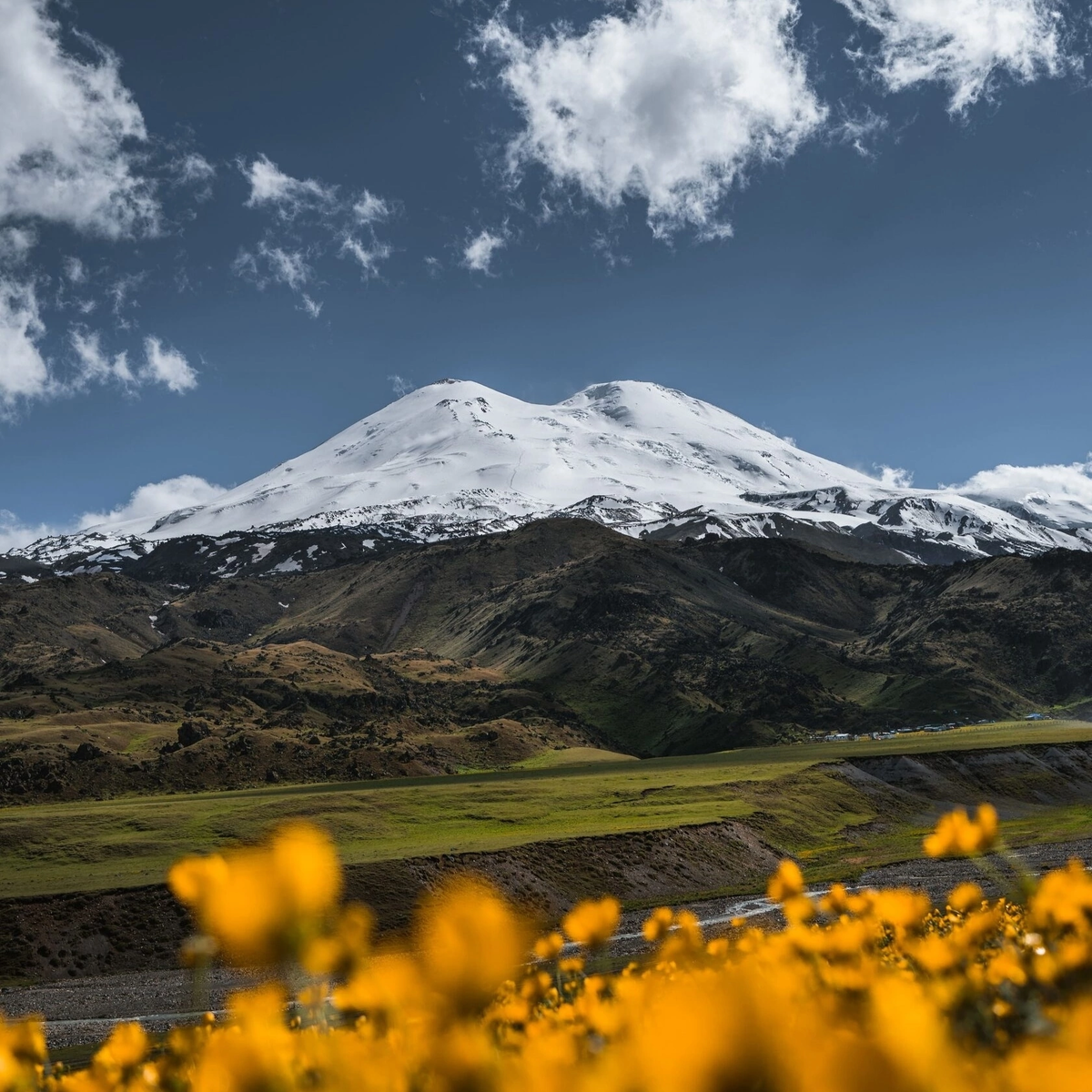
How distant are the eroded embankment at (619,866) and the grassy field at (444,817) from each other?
106 centimetres

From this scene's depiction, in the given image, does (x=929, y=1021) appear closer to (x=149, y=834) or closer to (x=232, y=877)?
(x=232, y=877)

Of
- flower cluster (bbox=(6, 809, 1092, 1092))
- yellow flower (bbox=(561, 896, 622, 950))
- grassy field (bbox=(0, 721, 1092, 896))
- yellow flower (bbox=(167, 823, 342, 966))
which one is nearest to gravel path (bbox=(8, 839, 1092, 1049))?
grassy field (bbox=(0, 721, 1092, 896))

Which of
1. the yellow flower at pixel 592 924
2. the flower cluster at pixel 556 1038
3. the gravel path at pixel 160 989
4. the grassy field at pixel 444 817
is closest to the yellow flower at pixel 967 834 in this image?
the flower cluster at pixel 556 1038

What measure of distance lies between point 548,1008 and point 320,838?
528 cm

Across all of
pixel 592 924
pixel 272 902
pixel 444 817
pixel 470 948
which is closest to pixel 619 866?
pixel 444 817

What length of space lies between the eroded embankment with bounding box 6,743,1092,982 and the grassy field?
106 cm

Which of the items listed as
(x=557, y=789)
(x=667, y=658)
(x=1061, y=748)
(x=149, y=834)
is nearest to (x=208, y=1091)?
(x=149, y=834)

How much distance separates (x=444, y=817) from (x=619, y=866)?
18.2 metres

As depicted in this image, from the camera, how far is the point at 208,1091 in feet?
6.50

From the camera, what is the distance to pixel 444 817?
70.8m

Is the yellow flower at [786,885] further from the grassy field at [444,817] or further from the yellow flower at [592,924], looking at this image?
the grassy field at [444,817]

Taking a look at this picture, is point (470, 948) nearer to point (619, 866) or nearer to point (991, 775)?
point (619, 866)

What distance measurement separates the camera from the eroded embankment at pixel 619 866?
149ft

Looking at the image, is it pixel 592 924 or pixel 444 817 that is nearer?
pixel 592 924
